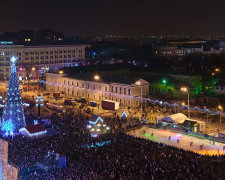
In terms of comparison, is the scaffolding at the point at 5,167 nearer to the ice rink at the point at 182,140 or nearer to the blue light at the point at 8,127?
the blue light at the point at 8,127

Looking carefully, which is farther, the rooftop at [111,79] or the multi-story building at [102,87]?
the rooftop at [111,79]

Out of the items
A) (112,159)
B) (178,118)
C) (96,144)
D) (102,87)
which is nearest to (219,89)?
(102,87)

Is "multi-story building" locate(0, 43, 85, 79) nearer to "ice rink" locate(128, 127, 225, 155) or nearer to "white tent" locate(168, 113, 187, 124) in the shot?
"white tent" locate(168, 113, 187, 124)

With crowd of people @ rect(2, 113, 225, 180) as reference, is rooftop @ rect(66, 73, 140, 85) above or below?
above

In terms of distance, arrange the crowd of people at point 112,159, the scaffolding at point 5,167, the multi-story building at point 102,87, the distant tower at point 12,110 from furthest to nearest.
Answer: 1. the multi-story building at point 102,87
2. the distant tower at point 12,110
3. the crowd of people at point 112,159
4. the scaffolding at point 5,167

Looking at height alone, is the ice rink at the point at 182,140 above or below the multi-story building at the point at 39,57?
below

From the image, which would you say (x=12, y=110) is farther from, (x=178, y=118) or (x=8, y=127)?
(x=178, y=118)

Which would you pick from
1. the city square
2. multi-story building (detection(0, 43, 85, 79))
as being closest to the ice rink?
the city square

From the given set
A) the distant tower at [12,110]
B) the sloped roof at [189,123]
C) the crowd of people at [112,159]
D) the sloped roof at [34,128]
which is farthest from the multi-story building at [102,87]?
the crowd of people at [112,159]
